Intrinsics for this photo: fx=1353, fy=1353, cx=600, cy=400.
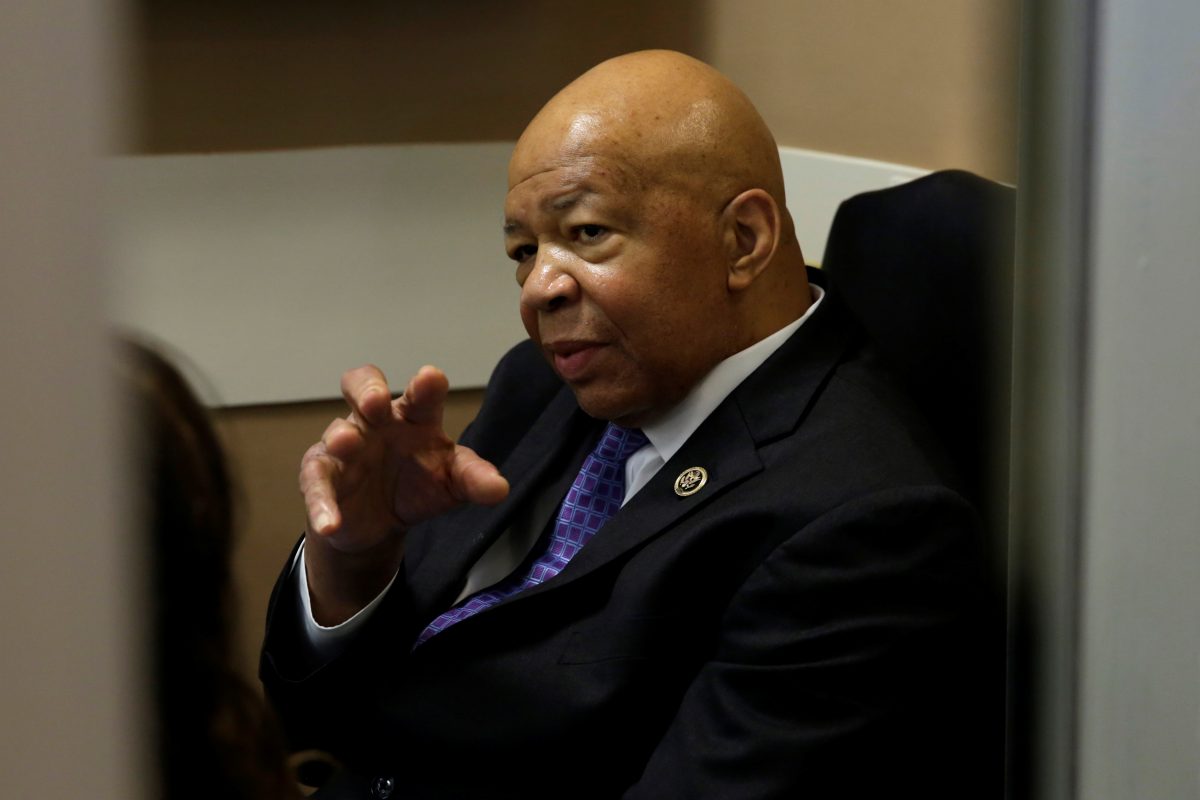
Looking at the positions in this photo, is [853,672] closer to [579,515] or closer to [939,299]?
[579,515]

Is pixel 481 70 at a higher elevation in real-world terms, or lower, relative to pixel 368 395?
higher

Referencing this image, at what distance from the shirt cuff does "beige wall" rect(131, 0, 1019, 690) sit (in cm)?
24

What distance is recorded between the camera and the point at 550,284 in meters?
1.25

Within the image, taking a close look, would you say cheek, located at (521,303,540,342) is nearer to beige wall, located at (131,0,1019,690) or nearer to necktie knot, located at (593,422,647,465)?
necktie knot, located at (593,422,647,465)

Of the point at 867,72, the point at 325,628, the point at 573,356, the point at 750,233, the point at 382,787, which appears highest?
the point at 867,72

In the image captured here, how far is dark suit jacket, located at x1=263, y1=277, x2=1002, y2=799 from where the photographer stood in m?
1.04

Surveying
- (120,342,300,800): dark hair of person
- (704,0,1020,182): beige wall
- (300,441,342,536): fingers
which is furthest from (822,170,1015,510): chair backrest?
(120,342,300,800): dark hair of person

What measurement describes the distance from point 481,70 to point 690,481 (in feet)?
3.30

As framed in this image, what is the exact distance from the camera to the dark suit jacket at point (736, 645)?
104 cm

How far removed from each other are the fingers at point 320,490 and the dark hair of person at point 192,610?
21.4 inches

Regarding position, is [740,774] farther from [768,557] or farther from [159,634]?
[159,634]

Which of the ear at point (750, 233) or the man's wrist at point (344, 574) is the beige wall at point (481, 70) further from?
the ear at point (750, 233)

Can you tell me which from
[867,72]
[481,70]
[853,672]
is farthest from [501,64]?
[853,672]

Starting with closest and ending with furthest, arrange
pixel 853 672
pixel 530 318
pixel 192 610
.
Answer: pixel 192 610, pixel 853 672, pixel 530 318
